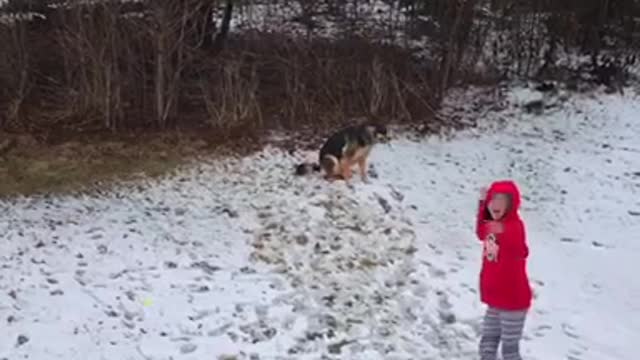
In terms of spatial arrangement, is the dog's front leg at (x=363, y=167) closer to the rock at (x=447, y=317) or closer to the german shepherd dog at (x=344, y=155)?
the german shepherd dog at (x=344, y=155)

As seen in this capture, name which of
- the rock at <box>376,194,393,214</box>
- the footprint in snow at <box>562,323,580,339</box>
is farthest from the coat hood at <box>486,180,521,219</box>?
the rock at <box>376,194,393,214</box>

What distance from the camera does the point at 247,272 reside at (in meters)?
7.82

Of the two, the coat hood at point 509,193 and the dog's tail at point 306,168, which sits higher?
the coat hood at point 509,193

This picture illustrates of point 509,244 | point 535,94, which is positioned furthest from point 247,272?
point 535,94

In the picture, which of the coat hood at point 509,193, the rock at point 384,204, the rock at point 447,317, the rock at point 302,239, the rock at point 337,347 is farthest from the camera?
the rock at point 384,204

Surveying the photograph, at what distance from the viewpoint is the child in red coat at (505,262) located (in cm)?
562

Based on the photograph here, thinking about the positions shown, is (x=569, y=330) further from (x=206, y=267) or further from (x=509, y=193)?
(x=206, y=267)

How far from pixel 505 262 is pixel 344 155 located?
15.8ft

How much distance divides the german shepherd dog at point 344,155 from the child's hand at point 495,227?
15.3 feet

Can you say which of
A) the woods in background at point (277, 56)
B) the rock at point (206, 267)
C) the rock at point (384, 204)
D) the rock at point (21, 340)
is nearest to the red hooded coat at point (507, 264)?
the rock at point (206, 267)

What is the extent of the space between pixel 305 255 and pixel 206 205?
73.7 inches

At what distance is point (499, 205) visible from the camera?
5.59 meters

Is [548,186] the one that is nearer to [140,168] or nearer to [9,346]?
[140,168]

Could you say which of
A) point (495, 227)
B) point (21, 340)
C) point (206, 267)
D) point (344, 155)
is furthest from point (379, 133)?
point (21, 340)
